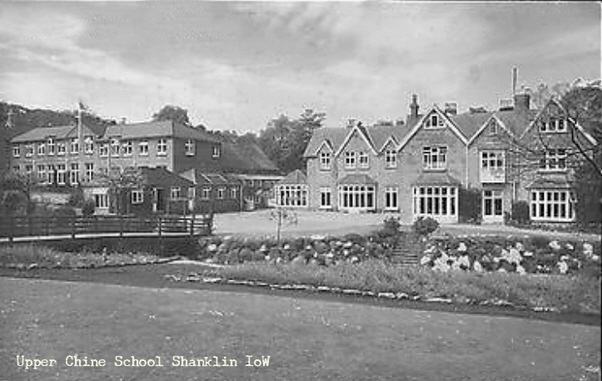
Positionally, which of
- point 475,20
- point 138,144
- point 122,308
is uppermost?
point 475,20

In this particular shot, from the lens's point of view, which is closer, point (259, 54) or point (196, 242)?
point (259, 54)

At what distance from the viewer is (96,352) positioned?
2.84 meters

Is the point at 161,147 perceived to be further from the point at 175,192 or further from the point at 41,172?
the point at 41,172

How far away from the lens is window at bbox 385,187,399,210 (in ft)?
9.07

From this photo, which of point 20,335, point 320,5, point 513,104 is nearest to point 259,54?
point 320,5

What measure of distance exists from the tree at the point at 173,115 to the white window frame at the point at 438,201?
129 centimetres

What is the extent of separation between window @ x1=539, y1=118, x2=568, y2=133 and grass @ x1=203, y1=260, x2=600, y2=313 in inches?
24.5

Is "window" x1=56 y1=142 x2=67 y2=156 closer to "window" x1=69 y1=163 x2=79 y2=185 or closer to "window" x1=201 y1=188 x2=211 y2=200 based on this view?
"window" x1=69 y1=163 x2=79 y2=185

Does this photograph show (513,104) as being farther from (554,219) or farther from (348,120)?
(348,120)

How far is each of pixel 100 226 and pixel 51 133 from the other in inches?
24.0

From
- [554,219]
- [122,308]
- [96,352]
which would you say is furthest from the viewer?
[122,308]

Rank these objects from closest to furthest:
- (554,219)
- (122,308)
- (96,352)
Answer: (554,219)
(96,352)
(122,308)

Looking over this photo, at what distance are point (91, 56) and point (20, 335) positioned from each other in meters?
1.58

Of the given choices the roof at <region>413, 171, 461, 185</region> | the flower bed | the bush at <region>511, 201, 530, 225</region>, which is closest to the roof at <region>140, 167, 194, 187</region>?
the roof at <region>413, 171, 461, 185</region>
